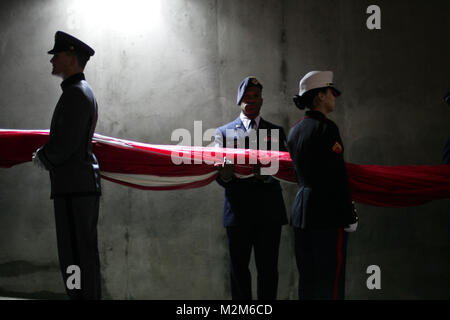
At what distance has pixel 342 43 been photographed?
3.42 m

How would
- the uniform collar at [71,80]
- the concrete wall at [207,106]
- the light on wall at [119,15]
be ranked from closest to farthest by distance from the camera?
the uniform collar at [71,80], the concrete wall at [207,106], the light on wall at [119,15]

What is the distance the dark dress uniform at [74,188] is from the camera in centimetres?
223

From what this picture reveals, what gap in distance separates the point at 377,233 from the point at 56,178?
2210 mm

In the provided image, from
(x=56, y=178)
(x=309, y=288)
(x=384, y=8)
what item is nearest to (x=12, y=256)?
(x=56, y=178)

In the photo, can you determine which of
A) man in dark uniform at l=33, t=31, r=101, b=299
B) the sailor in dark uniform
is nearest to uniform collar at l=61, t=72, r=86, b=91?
man in dark uniform at l=33, t=31, r=101, b=299

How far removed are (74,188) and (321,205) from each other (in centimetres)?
114

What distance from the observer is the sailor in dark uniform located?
218cm

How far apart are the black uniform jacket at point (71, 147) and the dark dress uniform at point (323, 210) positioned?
1.00m

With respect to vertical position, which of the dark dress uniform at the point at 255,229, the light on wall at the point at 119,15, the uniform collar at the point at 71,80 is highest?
the light on wall at the point at 119,15

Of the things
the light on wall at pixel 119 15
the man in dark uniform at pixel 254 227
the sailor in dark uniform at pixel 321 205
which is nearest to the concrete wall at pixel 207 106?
the light on wall at pixel 119 15

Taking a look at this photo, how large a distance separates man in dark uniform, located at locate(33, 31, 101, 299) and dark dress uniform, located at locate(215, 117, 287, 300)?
2.53 ft

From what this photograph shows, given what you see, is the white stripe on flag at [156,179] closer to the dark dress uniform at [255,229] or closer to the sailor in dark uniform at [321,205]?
the dark dress uniform at [255,229]

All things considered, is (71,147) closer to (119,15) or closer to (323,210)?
(323,210)

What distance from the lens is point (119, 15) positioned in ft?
11.7
